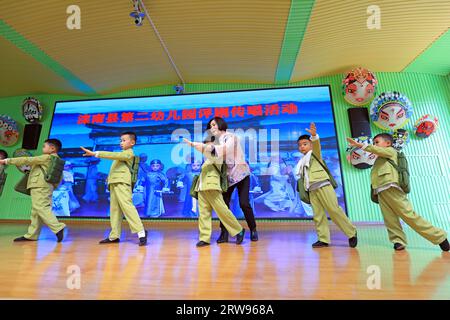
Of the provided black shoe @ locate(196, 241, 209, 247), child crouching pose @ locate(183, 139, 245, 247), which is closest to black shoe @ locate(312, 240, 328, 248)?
child crouching pose @ locate(183, 139, 245, 247)

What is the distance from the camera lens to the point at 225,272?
142 cm

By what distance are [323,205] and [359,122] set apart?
2.48 meters

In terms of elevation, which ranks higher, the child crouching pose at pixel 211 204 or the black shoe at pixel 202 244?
the child crouching pose at pixel 211 204

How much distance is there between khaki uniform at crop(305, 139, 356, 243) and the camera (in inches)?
87.2

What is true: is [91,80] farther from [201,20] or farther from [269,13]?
[269,13]

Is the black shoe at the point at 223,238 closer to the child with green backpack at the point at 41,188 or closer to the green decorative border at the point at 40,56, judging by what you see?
the child with green backpack at the point at 41,188

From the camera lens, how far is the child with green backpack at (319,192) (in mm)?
2217

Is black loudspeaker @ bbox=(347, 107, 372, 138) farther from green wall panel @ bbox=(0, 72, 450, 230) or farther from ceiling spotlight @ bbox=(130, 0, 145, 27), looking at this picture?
ceiling spotlight @ bbox=(130, 0, 145, 27)

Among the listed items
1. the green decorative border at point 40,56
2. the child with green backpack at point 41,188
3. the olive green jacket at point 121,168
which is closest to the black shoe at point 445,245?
the olive green jacket at point 121,168

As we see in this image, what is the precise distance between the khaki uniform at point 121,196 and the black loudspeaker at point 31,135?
3447 mm

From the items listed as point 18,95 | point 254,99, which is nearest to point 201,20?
point 254,99

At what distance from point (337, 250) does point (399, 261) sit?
1.54ft

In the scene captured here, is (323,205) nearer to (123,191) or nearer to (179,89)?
(123,191)

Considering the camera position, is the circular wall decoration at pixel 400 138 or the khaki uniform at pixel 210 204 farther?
the circular wall decoration at pixel 400 138
